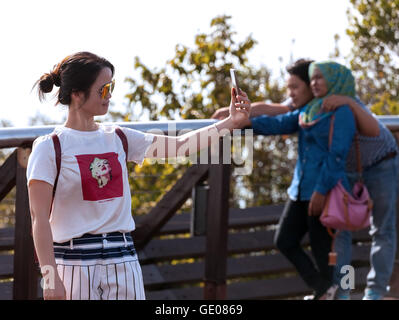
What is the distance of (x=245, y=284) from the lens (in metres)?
5.18

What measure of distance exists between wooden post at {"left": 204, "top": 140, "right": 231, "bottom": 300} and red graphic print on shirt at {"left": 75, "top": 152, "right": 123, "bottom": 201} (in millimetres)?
1691

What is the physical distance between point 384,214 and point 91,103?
225 centimetres

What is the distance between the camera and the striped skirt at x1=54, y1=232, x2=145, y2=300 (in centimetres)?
269

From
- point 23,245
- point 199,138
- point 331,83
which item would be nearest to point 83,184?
point 199,138

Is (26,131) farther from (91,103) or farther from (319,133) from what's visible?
(319,133)

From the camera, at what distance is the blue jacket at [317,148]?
4.15m

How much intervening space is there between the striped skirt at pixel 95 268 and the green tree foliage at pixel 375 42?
29.2 feet

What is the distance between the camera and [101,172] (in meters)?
2.71

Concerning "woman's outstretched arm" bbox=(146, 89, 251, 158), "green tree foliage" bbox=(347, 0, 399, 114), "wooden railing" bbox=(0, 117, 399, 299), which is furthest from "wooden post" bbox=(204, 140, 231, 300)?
"green tree foliage" bbox=(347, 0, 399, 114)

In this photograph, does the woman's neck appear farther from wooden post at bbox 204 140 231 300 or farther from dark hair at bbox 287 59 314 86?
dark hair at bbox 287 59 314 86

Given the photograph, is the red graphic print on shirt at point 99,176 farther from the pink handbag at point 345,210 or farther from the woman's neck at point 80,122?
the pink handbag at point 345,210

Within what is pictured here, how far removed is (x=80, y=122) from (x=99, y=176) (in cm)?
21

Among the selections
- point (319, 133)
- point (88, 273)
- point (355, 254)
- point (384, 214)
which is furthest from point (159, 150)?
point (355, 254)

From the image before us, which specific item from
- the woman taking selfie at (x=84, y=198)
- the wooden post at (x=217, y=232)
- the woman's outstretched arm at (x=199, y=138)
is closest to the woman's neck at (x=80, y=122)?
the woman taking selfie at (x=84, y=198)
